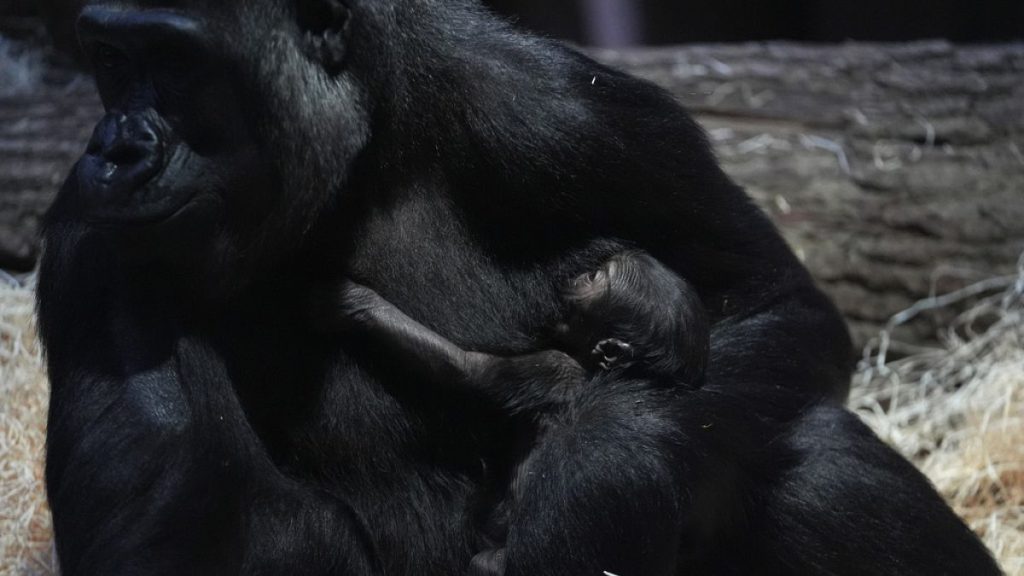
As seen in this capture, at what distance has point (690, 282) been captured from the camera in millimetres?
3297

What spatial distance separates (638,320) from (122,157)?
1.24 metres

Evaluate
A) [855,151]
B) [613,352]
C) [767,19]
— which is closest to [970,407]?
[855,151]

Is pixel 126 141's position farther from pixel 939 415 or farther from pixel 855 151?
pixel 855 151

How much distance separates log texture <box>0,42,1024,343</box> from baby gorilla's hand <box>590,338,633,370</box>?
8.98 ft

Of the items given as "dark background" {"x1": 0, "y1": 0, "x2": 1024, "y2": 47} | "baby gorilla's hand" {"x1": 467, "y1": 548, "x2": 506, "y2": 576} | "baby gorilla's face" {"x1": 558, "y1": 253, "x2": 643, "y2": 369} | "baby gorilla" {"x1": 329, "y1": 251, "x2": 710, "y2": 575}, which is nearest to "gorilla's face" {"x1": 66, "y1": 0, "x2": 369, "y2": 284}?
"baby gorilla" {"x1": 329, "y1": 251, "x2": 710, "y2": 575}

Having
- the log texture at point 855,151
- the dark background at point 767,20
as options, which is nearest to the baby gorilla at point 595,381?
the log texture at point 855,151

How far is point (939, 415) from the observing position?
16.6 feet

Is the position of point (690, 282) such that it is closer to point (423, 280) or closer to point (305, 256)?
point (423, 280)

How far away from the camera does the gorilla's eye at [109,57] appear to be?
107 inches

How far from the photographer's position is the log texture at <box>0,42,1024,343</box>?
5621mm

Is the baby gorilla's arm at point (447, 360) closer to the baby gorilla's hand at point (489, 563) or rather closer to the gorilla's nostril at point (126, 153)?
the baby gorilla's hand at point (489, 563)

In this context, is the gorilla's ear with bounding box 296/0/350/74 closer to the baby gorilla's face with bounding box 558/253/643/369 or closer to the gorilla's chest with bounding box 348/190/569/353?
the gorilla's chest with bounding box 348/190/569/353

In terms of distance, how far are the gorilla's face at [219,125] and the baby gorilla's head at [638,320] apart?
681 mm

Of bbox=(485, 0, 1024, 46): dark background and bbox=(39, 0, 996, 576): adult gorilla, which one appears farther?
bbox=(485, 0, 1024, 46): dark background
